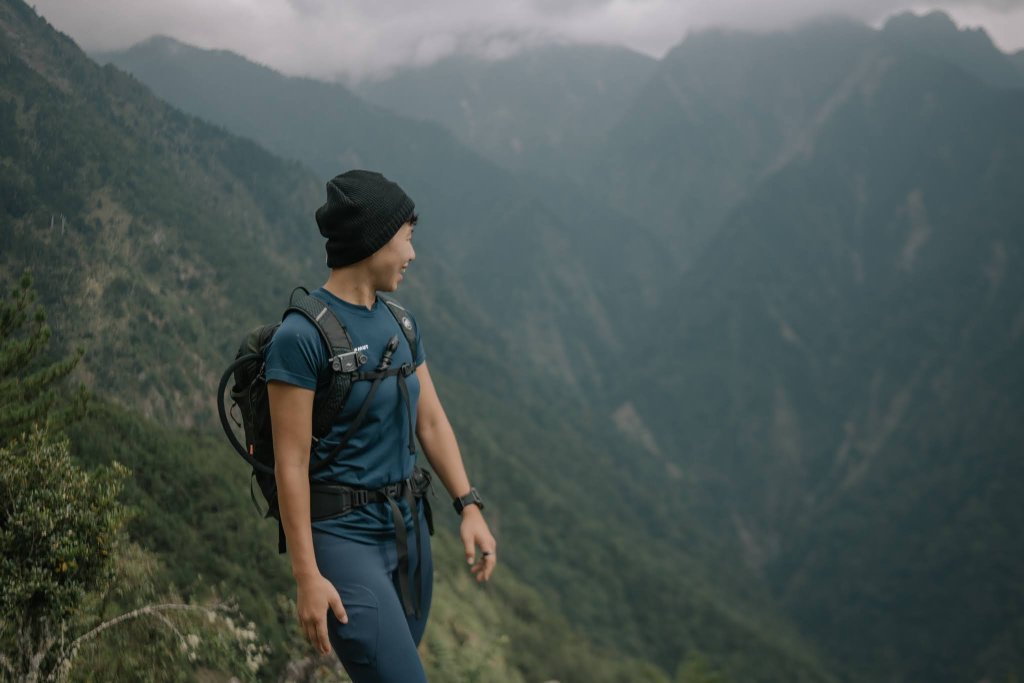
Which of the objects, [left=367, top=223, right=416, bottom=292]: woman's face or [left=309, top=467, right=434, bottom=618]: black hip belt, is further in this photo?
[left=367, top=223, right=416, bottom=292]: woman's face

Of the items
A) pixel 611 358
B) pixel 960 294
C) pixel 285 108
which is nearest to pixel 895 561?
pixel 960 294

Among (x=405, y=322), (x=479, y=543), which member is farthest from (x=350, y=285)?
(x=479, y=543)

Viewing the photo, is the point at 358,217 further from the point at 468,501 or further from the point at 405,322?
the point at 468,501

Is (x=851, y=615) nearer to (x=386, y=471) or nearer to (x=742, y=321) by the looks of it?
(x=742, y=321)

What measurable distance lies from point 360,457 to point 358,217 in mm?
932

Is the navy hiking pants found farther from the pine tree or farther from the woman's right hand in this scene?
the pine tree

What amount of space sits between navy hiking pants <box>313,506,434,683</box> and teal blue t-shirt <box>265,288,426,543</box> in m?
0.07

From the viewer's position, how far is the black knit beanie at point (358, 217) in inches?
123

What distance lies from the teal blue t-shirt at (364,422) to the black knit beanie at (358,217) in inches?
7.7

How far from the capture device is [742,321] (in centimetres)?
17838

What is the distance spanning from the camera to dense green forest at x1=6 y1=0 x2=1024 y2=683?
1320 centimetres

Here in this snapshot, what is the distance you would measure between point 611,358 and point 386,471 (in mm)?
177520

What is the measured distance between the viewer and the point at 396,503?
3244 mm

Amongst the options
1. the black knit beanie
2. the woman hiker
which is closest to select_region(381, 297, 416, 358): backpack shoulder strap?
the woman hiker
